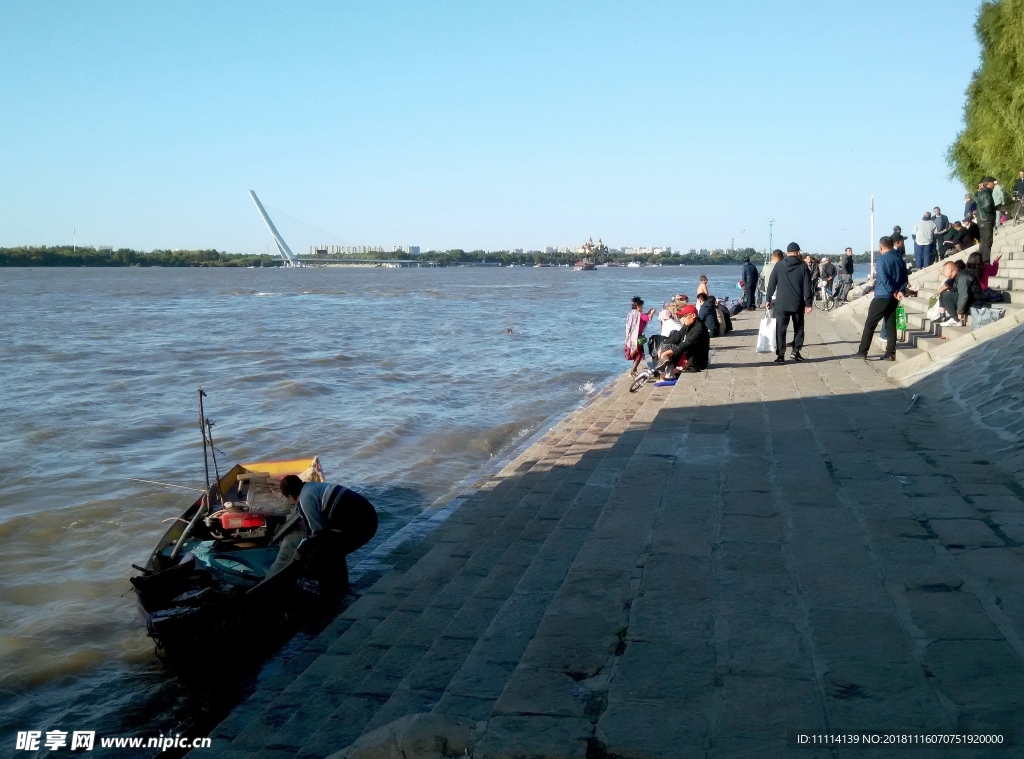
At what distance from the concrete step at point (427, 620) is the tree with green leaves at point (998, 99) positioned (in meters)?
20.6

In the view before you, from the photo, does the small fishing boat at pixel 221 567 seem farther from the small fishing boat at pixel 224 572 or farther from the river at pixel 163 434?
the river at pixel 163 434

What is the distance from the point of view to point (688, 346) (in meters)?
12.0

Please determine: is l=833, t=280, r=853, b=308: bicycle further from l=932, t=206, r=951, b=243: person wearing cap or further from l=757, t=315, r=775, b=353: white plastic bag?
l=757, t=315, r=775, b=353: white plastic bag

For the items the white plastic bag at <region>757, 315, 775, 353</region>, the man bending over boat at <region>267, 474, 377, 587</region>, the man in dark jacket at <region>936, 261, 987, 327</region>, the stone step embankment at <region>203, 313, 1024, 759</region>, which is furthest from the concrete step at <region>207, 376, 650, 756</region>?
the white plastic bag at <region>757, 315, 775, 353</region>

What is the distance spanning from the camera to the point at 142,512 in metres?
10.4

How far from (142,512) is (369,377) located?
12541mm

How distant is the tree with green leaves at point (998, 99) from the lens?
2270cm

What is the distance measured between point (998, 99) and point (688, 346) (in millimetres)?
18548

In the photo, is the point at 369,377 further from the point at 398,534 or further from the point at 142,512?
the point at 398,534

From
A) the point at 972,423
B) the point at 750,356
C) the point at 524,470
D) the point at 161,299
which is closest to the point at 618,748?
the point at 972,423

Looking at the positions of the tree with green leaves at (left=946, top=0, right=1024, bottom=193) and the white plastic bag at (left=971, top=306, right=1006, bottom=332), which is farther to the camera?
the tree with green leaves at (left=946, top=0, right=1024, bottom=193)

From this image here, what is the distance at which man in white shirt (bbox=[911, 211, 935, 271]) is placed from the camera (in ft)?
63.8

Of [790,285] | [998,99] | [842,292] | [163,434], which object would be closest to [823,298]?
[842,292]

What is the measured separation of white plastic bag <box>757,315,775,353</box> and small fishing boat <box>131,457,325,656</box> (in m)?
7.34
